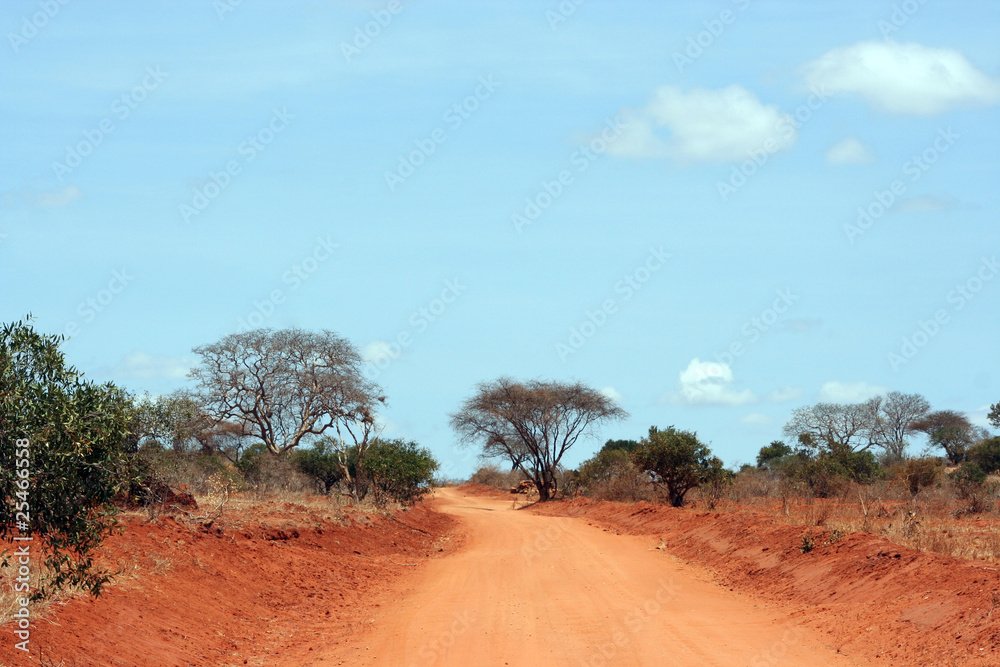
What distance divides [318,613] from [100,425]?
756 cm

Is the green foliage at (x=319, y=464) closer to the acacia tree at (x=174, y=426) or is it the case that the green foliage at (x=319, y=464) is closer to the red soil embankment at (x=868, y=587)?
the acacia tree at (x=174, y=426)

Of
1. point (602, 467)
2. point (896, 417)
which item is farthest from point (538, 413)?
point (896, 417)

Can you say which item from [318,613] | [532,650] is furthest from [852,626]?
[318,613]

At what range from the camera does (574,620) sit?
1207 centimetres

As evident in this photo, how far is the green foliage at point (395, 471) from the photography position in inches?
1264

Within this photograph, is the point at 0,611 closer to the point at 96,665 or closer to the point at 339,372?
the point at 96,665

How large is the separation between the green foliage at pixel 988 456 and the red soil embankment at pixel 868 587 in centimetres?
2612

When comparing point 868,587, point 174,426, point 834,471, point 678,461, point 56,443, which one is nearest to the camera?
point 56,443

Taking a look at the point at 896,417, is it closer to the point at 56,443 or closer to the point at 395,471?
the point at 395,471

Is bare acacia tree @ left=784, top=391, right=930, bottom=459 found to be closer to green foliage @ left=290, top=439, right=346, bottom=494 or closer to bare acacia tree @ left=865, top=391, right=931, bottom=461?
bare acacia tree @ left=865, top=391, right=931, bottom=461

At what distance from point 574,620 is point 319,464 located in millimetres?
29946

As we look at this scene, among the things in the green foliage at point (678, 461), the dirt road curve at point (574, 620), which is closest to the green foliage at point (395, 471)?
the green foliage at point (678, 461)

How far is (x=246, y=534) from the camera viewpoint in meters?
16.5

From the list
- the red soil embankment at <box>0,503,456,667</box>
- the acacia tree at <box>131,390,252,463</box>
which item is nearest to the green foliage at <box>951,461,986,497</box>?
the red soil embankment at <box>0,503,456,667</box>
